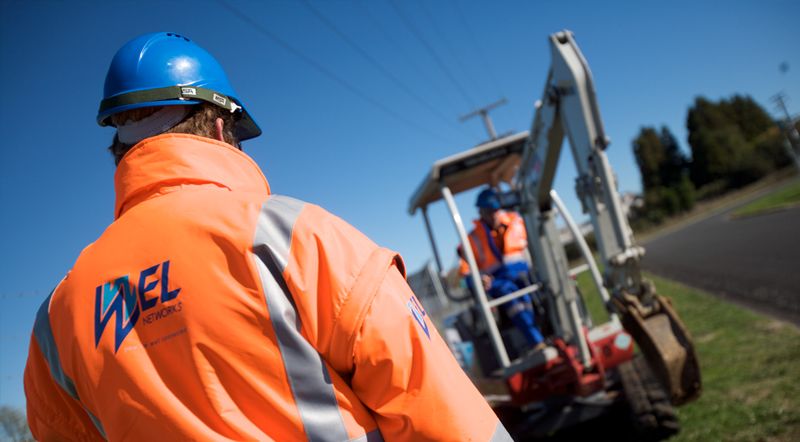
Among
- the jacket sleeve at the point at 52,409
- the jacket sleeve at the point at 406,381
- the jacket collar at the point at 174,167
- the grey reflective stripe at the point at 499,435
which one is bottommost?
the grey reflective stripe at the point at 499,435

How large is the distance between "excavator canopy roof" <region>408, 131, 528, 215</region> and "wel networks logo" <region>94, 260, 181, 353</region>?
18.4 feet

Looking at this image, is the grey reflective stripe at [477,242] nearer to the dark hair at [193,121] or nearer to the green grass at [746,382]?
the green grass at [746,382]

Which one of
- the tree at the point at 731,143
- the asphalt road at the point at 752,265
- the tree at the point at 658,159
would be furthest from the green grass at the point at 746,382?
the tree at the point at 658,159

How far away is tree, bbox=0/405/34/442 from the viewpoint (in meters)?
3.04

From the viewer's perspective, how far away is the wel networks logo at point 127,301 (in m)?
1.19

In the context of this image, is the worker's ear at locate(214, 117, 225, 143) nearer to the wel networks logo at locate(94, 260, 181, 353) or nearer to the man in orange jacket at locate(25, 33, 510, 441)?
the man in orange jacket at locate(25, 33, 510, 441)

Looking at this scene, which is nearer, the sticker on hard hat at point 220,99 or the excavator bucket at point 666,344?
the sticker on hard hat at point 220,99

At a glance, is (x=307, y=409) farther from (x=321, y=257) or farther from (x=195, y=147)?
(x=195, y=147)

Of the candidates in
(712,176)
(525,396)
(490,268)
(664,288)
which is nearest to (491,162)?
(490,268)

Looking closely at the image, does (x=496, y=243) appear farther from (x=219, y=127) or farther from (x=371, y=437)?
(x=371, y=437)

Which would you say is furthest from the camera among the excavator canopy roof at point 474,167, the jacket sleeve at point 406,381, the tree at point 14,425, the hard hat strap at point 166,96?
the excavator canopy roof at point 474,167

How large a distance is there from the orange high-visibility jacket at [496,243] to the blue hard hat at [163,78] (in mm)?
5409

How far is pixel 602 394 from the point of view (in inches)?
267

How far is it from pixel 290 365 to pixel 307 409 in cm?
10
